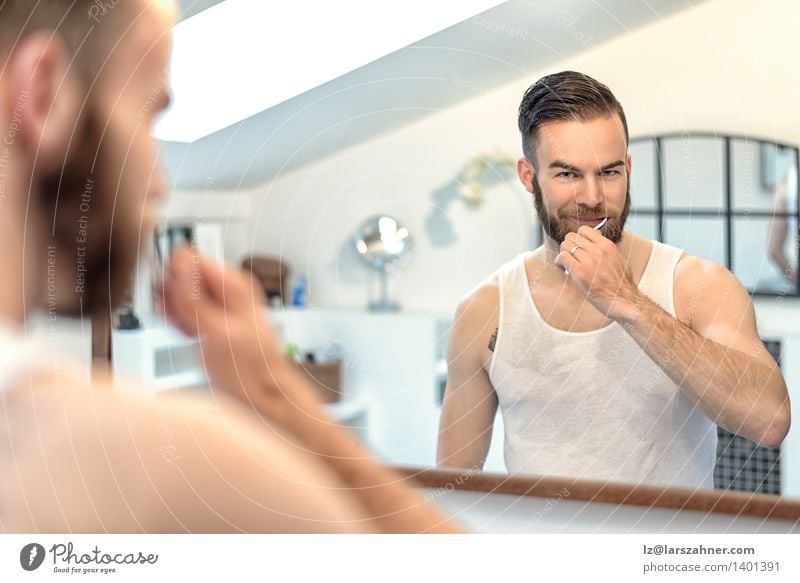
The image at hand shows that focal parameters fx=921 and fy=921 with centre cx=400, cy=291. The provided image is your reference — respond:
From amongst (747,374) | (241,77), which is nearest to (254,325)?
(241,77)

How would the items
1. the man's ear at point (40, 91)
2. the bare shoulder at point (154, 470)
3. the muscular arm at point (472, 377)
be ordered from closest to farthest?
the bare shoulder at point (154, 470), the man's ear at point (40, 91), the muscular arm at point (472, 377)

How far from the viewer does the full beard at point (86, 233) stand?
31.5 inches

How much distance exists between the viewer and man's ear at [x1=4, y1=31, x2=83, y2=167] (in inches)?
28.2

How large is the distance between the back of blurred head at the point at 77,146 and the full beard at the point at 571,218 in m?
0.34

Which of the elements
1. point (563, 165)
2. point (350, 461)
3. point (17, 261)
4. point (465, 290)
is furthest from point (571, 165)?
point (17, 261)

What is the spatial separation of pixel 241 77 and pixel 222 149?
0.22 feet

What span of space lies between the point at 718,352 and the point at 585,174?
0.19 metres

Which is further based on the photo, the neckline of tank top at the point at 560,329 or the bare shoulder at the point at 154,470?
the neckline of tank top at the point at 560,329

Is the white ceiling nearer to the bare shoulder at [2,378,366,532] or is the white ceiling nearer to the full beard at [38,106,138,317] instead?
the full beard at [38,106,138,317]

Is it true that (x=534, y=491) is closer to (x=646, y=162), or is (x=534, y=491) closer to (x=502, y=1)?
(x=646, y=162)

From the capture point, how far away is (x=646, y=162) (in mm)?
809

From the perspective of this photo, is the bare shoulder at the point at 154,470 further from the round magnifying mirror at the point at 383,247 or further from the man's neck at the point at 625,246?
the man's neck at the point at 625,246

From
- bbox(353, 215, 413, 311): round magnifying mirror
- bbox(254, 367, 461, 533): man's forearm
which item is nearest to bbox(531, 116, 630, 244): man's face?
bbox(353, 215, 413, 311): round magnifying mirror
